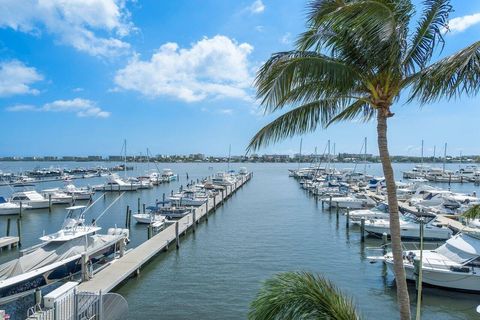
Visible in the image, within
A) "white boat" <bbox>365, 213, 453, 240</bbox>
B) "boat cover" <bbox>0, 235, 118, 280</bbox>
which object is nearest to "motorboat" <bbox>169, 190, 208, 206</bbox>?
"white boat" <bbox>365, 213, 453, 240</bbox>

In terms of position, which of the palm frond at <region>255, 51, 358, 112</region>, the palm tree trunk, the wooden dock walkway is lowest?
the wooden dock walkway

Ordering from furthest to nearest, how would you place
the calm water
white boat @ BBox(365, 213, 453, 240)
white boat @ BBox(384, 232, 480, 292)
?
white boat @ BBox(365, 213, 453, 240)
white boat @ BBox(384, 232, 480, 292)
the calm water

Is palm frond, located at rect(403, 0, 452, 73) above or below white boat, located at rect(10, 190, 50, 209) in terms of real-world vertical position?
above

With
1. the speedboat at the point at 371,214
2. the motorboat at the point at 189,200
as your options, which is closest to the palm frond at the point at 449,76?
the speedboat at the point at 371,214

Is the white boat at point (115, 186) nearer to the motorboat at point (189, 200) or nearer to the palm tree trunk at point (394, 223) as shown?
the motorboat at point (189, 200)

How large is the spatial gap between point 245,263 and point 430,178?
9856 cm

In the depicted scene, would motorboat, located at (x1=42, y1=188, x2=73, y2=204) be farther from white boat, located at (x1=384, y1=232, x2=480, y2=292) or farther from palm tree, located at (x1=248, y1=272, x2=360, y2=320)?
palm tree, located at (x1=248, y1=272, x2=360, y2=320)

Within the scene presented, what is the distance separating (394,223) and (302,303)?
96.7 inches

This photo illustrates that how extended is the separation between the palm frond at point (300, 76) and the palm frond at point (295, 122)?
452 mm

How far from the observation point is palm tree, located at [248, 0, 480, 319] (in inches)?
277

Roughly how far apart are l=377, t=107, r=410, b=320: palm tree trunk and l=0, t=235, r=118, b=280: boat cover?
59.3 feet

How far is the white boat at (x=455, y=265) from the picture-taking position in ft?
67.3

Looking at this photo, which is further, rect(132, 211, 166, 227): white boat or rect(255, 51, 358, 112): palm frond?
rect(132, 211, 166, 227): white boat

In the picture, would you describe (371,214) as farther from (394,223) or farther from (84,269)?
(394,223)
